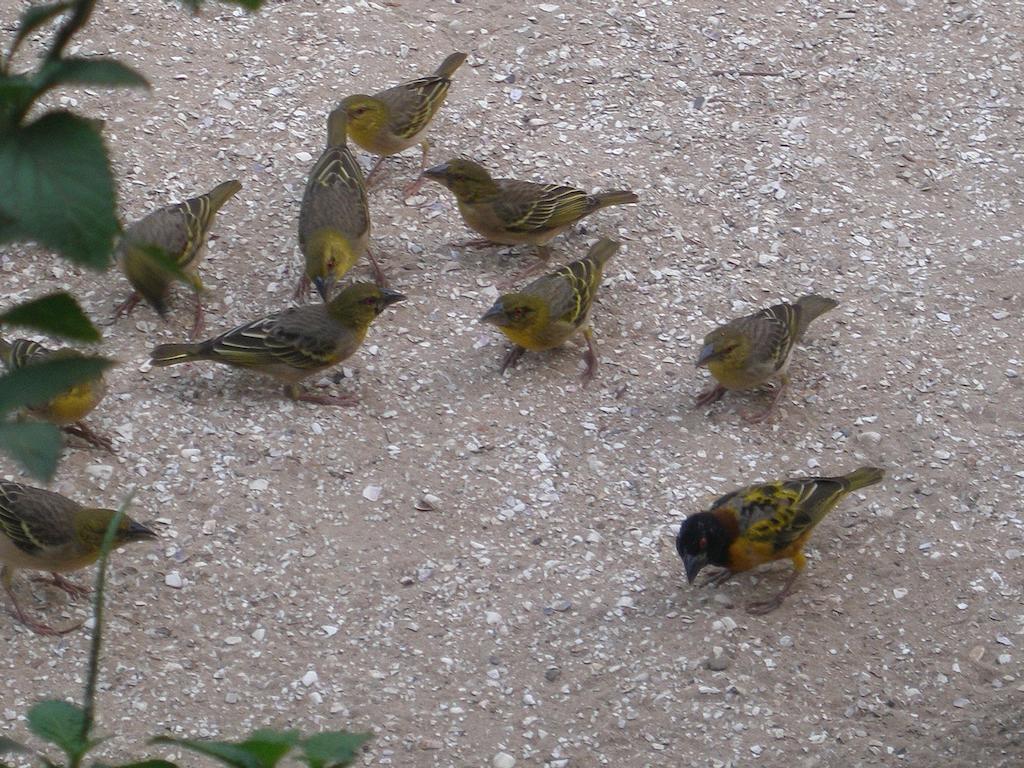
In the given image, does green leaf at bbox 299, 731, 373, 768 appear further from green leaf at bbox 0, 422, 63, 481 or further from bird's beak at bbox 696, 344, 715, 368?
bird's beak at bbox 696, 344, 715, 368

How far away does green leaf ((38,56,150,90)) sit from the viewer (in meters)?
0.76

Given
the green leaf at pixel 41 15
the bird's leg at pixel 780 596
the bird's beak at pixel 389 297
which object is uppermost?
the green leaf at pixel 41 15

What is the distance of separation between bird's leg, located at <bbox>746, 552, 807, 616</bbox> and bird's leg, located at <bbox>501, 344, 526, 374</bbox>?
1823mm

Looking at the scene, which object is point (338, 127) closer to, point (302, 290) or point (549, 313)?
point (302, 290)

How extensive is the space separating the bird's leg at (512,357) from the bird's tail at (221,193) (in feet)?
5.80

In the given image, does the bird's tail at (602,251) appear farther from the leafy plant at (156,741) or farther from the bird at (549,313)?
the leafy plant at (156,741)

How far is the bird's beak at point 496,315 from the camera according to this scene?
598 cm

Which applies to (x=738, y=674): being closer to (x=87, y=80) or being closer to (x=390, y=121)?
(x=390, y=121)

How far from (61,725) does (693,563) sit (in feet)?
13.4

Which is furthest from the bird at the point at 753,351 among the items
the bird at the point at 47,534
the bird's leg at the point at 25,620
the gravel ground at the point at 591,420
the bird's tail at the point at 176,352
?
the bird's leg at the point at 25,620

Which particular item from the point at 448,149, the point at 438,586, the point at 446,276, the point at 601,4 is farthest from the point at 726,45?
the point at 438,586

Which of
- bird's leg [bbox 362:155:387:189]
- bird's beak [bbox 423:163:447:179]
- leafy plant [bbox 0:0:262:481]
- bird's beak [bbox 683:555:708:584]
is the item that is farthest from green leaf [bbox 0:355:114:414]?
bird's leg [bbox 362:155:387:189]

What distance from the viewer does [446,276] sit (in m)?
6.74

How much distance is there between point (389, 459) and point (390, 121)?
223cm
